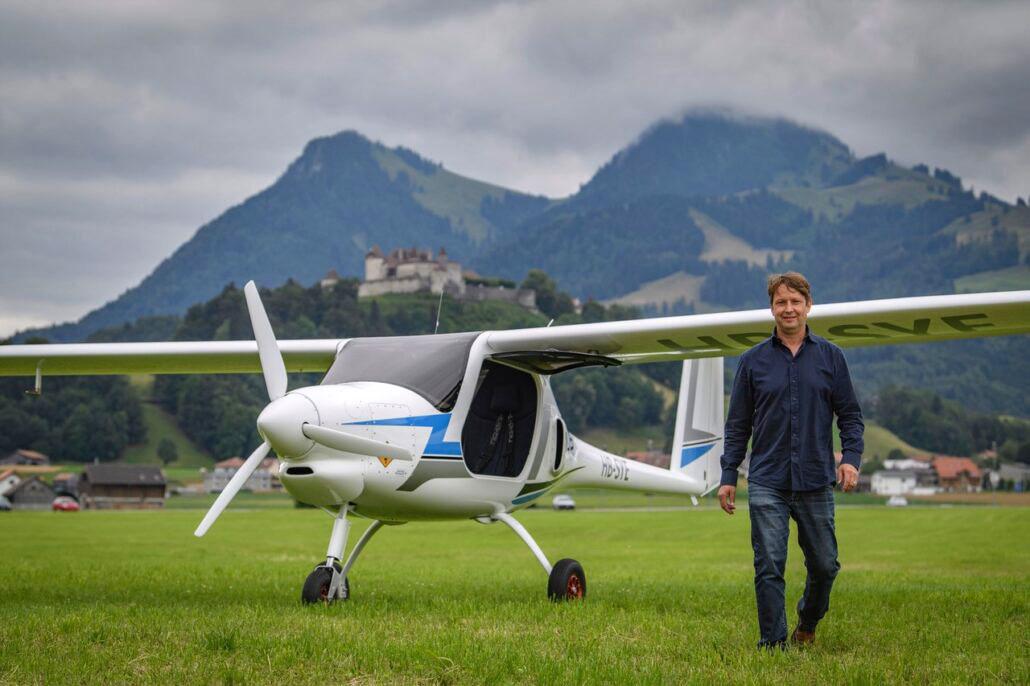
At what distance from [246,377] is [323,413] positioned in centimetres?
18583

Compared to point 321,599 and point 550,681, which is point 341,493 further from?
point 550,681

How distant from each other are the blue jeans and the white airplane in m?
3.58

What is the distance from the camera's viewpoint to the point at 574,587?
10156mm

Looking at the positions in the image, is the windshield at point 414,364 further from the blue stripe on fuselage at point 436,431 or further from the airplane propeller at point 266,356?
the airplane propeller at point 266,356

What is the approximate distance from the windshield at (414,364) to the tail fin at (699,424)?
5116mm

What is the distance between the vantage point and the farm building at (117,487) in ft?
374

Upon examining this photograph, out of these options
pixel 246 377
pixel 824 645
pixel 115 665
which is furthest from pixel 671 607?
pixel 246 377

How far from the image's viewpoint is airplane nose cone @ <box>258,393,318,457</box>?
820 cm

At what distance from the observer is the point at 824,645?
21.9 ft

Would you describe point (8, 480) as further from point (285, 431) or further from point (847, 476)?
point (847, 476)

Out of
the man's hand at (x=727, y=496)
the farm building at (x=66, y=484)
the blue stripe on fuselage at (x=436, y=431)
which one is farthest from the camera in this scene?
the farm building at (x=66, y=484)

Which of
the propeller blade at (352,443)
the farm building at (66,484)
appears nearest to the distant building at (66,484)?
the farm building at (66,484)

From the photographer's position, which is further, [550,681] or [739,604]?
[739,604]

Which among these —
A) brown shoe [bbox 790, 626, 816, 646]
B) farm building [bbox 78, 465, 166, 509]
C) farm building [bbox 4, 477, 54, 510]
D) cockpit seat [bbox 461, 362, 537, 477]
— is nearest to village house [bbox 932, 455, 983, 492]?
farm building [bbox 78, 465, 166, 509]
